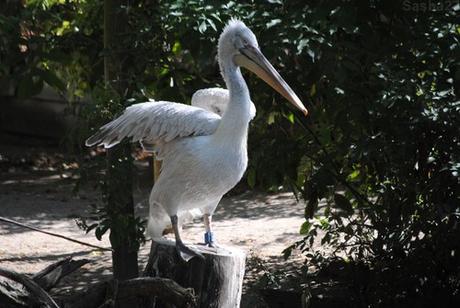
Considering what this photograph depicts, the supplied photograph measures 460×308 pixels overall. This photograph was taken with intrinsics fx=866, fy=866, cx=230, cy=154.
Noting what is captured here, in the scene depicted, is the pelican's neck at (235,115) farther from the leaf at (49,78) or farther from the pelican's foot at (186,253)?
the leaf at (49,78)

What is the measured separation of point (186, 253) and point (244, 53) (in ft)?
3.60

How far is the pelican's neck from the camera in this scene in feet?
14.4

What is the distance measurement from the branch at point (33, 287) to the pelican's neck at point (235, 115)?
116 centimetres

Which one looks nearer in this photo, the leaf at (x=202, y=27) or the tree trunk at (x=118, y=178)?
the leaf at (x=202, y=27)

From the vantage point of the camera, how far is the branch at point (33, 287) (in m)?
3.96

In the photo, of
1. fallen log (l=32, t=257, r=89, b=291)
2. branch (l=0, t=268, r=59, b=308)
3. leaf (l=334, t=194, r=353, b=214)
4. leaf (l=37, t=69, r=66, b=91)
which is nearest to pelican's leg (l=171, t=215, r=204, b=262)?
fallen log (l=32, t=257, r=89, b=291)

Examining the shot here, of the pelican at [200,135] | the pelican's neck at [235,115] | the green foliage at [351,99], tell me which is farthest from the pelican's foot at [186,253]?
the green foliage at [351,99]

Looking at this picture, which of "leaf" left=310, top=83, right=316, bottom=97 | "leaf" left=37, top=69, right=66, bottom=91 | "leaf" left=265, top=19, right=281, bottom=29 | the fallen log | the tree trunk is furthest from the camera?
"leaf" left=37, top=69, right=66, bottom=91

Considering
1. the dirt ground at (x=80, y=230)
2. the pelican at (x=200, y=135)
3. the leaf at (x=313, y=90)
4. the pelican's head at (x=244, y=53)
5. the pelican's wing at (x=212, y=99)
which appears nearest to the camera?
the pelican at (x=200, y=135)

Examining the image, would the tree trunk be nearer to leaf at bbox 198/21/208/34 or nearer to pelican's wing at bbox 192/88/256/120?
pelican's wing at bbox 192/88/256/120

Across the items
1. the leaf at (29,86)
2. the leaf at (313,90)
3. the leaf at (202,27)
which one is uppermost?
the leaf at (202,27)

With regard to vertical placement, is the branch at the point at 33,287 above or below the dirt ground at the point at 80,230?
above

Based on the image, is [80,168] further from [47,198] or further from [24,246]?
[47,198]

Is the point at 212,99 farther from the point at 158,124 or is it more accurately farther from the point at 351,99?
the point at 351,99
